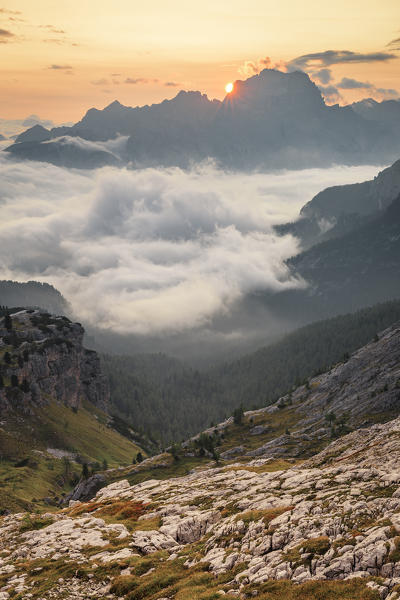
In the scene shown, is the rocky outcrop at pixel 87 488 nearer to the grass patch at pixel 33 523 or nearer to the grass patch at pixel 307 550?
the grass patch at pixel 33 523

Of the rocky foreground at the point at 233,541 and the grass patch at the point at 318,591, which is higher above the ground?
the grass patch at the point at 318,591

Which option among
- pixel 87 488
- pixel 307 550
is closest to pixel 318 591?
pixel 307 550

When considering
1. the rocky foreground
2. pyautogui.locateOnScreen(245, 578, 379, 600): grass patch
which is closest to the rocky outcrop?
the rocky foreground

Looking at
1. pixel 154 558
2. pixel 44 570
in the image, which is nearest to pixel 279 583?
pixel 154 558

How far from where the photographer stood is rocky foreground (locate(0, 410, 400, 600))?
131 ft

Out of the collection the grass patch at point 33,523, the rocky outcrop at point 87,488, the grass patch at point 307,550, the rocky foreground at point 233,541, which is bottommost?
the rocky outcrop at point 87,488

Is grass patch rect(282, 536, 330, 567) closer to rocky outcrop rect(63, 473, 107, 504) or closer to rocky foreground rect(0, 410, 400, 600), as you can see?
rocky foreground rect(0, 410, 400, 600)

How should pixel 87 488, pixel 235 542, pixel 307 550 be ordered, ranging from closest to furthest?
pixel 307 550, pixel 235 542, pixel 87 488

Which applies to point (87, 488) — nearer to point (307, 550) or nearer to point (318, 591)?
point (307, 550)

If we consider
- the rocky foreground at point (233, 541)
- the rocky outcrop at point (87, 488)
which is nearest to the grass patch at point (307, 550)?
the rocky foreground at point (233, 541)

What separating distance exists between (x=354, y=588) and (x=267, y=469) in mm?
67220

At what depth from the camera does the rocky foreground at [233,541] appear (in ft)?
131

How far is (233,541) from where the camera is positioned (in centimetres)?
5241

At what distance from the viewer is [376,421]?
158m
